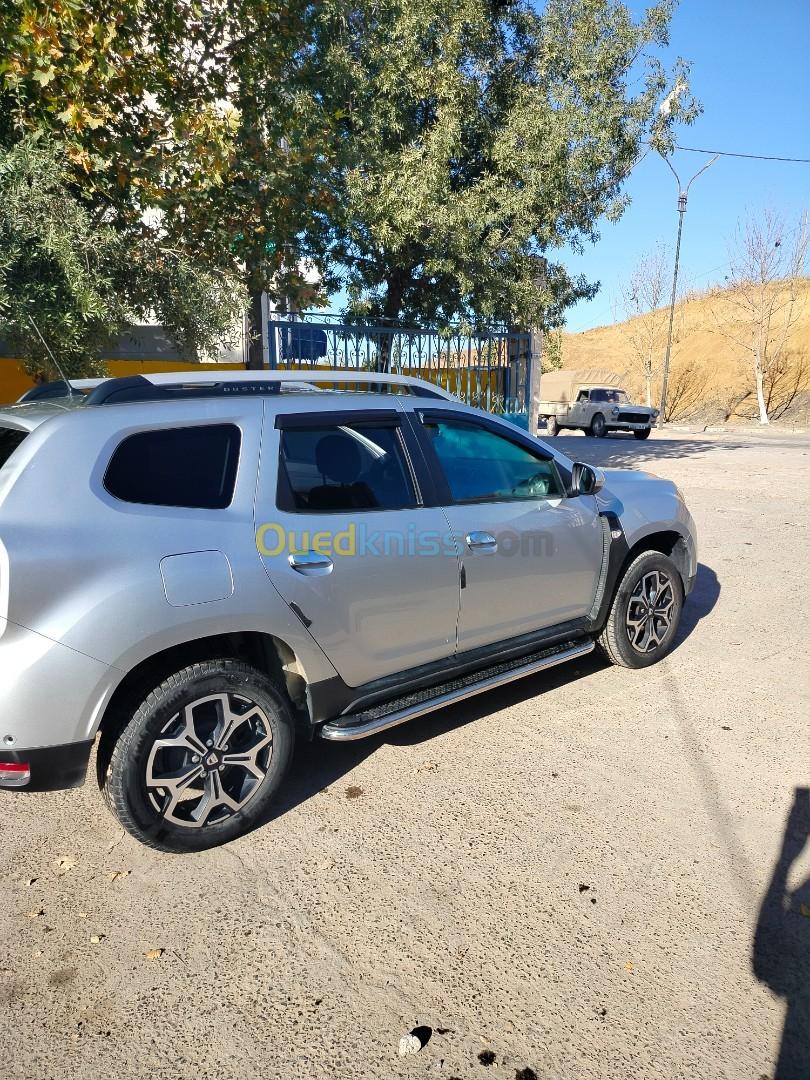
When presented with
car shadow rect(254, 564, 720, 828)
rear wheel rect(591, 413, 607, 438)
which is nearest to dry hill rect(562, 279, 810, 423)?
rear wheel rect(591, 413, 607, 438)

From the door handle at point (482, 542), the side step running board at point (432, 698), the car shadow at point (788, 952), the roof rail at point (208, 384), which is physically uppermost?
the roof rail at point (208, 384)

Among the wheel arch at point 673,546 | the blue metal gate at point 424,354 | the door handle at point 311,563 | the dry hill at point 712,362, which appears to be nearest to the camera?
the door handle at point 311,563

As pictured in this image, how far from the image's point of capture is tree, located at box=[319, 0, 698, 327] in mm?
11586

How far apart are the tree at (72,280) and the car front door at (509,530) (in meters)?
3.30

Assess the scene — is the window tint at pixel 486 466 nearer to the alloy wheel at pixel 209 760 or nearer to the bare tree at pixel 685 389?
the alloy wheel at pixel 209 760

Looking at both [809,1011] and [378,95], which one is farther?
[378,95]

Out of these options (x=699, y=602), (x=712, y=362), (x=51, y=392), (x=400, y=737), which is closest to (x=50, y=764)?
(x=51, y=392)

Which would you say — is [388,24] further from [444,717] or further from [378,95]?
[444,717]

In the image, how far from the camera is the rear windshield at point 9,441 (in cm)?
272

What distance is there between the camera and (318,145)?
858 cm

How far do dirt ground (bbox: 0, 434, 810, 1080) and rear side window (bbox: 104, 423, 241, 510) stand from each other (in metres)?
1.41

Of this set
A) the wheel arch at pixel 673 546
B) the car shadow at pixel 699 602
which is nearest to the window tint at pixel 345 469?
the wheel arch at pixel 673 546

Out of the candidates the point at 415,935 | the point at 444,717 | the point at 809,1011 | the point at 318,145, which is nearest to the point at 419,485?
the point at 444,717

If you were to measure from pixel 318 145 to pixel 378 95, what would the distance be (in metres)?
4.32
